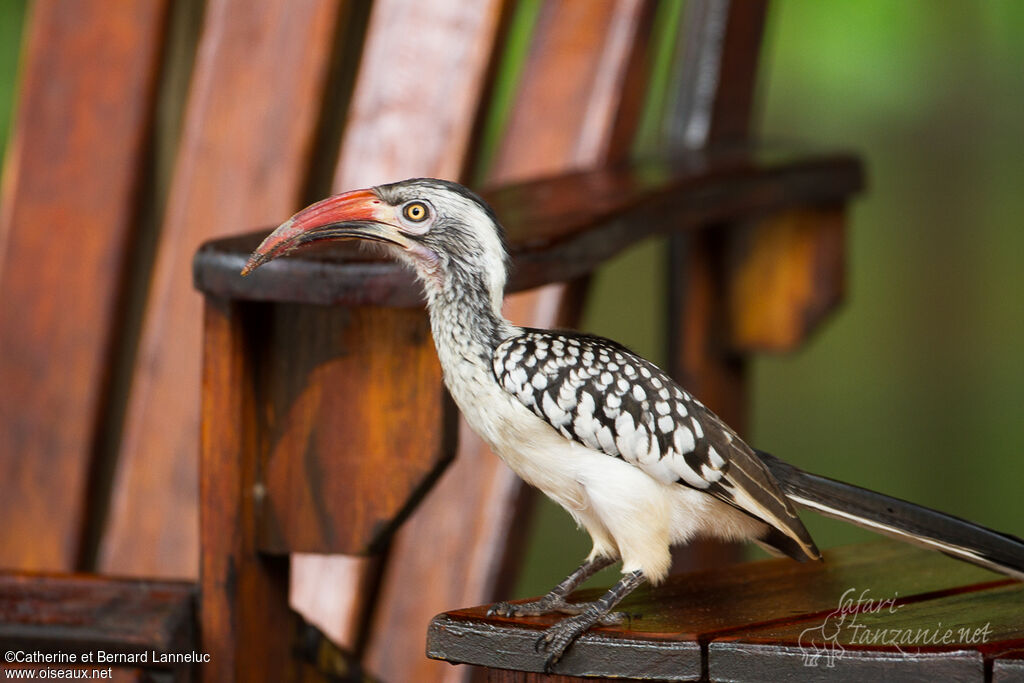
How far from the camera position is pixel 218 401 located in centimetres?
138

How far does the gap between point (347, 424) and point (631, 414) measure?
0.39m

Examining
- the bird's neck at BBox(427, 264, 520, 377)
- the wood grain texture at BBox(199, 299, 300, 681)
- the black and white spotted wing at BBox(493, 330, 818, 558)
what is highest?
the bird's neck at BBox(427, 264, 520, 377)

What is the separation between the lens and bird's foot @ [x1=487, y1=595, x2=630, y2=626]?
1.17m

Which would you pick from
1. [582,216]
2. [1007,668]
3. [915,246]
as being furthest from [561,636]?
[915,246]

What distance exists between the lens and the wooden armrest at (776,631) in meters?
1.05

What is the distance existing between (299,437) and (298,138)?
2.96 ft

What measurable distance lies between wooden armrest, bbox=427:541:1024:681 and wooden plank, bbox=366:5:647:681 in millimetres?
661

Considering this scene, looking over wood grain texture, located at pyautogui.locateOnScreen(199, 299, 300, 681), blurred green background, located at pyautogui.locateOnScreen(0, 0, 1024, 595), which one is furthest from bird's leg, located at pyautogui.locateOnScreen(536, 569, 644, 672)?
blurred green background, located at pyautogui.locateOnScreen(0, 0, 1024, 595)

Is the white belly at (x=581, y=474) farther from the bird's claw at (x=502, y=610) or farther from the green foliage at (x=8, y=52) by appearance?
the green foliage at (x=8, y=52)

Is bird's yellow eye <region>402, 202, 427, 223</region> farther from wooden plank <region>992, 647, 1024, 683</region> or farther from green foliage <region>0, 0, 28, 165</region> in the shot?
green foliage <region>0, 0, 28, 165</region>

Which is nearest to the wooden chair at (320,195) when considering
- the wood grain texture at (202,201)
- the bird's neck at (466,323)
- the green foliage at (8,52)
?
the wood grain texture at (202,201)

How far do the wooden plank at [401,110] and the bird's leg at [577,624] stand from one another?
984 mm

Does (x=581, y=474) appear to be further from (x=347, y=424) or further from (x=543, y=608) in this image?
(x=347, y=424)

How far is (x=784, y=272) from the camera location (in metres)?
2.51
